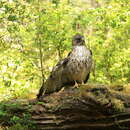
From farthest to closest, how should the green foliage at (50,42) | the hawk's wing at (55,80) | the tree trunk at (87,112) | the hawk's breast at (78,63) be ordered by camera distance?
the green foliage at (50,42) < the hawk's wing at (55,80) < the hawk's breast at (78,63) < the tree trunk at (87,112)

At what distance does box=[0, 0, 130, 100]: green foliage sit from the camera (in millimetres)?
8109

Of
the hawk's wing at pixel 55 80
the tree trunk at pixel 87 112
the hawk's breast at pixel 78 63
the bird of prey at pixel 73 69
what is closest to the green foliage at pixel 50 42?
the hawk's wing at pixel 55 80

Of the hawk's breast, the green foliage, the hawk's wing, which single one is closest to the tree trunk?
the hawk's breast

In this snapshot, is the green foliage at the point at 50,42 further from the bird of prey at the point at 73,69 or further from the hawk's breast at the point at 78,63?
the hawk's breast at the point at 78,63

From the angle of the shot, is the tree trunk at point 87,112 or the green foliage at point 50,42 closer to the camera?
the tree trunk at point 87,112

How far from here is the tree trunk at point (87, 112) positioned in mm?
5332

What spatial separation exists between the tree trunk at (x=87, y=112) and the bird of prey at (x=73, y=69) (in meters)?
0.56

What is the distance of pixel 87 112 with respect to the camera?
→ 5.43 metres

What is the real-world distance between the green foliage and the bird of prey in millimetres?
1466

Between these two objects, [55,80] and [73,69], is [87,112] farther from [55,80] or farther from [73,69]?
[55,80]

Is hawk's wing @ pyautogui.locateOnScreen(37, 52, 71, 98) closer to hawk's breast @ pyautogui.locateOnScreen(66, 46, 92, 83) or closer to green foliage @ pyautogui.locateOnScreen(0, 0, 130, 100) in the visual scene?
hawk's breast @ pyautogui.locateOnScreen(66, 46, 92, 83)

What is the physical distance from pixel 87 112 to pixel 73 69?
107cm

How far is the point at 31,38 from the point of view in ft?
31.4

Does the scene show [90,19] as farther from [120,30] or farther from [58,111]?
[58,111]
